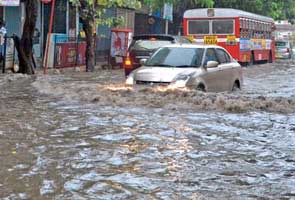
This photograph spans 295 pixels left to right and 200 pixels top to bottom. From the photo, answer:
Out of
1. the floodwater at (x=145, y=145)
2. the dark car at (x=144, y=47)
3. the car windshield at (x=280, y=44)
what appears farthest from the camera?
the car windshield at (x=280, y=44)

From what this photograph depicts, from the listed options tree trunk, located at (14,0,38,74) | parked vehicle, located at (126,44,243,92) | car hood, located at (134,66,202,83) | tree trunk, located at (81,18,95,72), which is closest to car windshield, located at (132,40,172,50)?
tree trunk, located at (81,18,95,72)

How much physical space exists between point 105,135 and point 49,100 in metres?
4.34

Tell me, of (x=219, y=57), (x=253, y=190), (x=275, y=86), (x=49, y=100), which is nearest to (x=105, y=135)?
(x=253, y=190)

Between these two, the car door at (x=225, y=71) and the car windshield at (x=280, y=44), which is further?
the car windshield at (x=280, y=44)

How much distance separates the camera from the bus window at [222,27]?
28.1 meters

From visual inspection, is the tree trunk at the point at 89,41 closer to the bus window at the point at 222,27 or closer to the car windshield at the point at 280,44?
the bus window at the point at 222,27

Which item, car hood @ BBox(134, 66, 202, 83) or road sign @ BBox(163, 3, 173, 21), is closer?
car hood @ BBox(134, 66, 202, 83)

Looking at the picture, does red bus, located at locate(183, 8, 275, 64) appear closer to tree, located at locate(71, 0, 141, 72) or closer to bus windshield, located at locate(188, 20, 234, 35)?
bus windshield, located at locate(188, 20, 234, 35)

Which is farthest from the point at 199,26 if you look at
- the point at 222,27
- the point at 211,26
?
the point at 222,27

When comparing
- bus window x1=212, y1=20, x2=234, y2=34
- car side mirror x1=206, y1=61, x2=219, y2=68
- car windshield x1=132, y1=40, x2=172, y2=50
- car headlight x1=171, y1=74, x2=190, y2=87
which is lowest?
car headlight x1=171, y1=74, x2=190, y2=87

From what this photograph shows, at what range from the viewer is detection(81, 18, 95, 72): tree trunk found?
21.7 m

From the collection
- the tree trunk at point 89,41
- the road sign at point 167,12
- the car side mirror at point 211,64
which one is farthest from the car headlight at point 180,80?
the road sign at point 167,12

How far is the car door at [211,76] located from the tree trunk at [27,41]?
722cm

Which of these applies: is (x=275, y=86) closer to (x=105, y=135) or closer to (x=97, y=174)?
(x=105, y=135)
